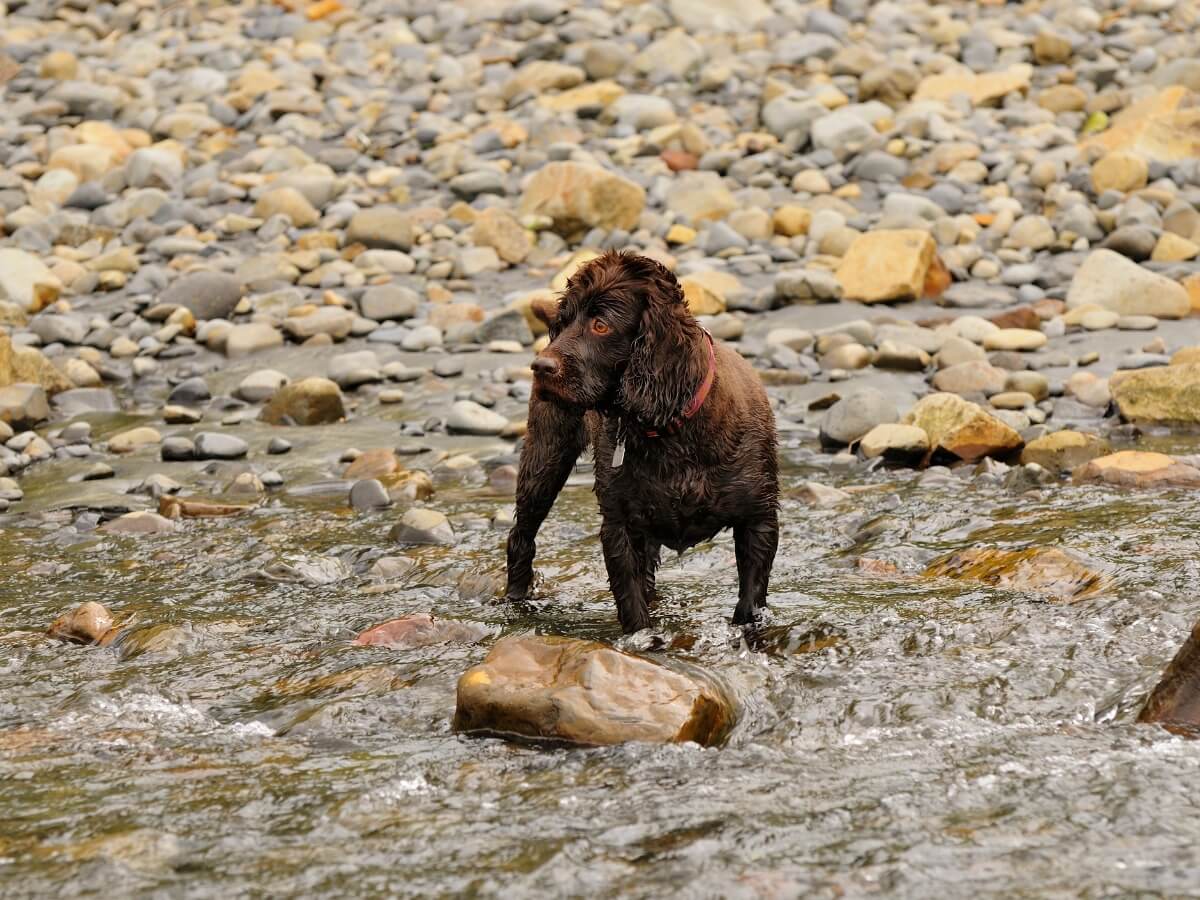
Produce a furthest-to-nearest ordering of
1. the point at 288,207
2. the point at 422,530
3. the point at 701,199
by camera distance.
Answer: the point at 288,207
the point at 701,199
the point at 422,530

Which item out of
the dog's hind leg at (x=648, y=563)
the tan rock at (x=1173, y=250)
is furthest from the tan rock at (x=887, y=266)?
the dog's hind leg at (x=648, y=563)

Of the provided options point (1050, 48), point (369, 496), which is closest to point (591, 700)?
point (369, 496)

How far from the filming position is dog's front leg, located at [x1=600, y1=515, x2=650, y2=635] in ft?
22.6

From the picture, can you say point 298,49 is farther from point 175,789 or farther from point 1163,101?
point 175,789

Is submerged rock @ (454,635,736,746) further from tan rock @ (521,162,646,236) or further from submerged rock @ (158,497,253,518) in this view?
tan rock @ (521,162,646,236)

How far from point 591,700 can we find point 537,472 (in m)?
2.51

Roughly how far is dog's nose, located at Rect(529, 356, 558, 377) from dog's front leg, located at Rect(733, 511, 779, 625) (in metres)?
1.33

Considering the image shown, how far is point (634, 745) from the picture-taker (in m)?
5.63

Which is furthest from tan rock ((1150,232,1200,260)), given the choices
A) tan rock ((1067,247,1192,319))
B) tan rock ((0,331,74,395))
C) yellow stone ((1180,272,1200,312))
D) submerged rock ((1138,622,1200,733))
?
submerged rock ((1138,622,1200,733))

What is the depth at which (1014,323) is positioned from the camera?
1470 cm

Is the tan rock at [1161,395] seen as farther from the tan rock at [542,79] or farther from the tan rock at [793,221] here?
the tan rock at [542,79]

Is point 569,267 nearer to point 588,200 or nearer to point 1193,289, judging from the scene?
point 588,200

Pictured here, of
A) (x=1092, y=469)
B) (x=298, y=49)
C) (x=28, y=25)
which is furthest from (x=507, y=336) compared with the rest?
(x=28, y=25)

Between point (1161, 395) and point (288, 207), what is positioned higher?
point (1161, 395)
